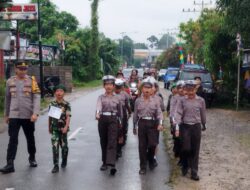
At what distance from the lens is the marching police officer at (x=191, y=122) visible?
905cm

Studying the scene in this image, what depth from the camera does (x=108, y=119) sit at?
9.58 m

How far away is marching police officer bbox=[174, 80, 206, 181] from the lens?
29.7 feet

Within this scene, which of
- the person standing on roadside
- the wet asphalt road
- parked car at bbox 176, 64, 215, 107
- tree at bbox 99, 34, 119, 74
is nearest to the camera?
the wet asphalt road

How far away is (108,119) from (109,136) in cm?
30

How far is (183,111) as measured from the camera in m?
9.12

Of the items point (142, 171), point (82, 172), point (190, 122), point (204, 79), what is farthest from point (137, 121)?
point (204, 79)

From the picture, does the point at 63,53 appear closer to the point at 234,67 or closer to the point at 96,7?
the point at 96,7

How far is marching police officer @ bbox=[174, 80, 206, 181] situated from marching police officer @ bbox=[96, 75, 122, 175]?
1.14 meters

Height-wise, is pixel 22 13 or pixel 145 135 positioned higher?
pixel 22 13

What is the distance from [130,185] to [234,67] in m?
17.8

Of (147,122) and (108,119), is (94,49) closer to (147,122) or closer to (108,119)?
(108,119)

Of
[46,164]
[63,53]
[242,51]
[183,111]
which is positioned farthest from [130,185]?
[63,53]

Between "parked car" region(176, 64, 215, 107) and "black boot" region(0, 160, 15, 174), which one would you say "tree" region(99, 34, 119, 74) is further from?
"black boot" region(0, 160, 15, 174)

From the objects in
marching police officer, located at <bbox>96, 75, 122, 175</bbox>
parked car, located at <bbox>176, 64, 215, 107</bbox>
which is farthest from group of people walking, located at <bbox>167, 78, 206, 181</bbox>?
parked car, located at <bbox>176, 64, 215, 107</bbox>
